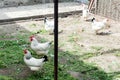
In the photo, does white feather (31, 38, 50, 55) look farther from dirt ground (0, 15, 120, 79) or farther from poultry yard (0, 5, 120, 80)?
dirt ground (0, 15, 120, 79)

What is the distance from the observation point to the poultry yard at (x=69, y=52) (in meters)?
5.59

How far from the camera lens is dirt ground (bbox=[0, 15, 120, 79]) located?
6430 millimetres

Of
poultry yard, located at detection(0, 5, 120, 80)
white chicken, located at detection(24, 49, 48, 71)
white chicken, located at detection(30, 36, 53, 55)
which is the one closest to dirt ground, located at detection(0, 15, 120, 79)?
poultry yard, located at detection(0, 5, 120, 80)

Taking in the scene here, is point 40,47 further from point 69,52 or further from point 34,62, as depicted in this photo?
point 69,52

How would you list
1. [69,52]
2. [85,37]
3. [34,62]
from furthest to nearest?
[85,37] < [69,52] < [34,62]

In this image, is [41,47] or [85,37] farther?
[85,37]

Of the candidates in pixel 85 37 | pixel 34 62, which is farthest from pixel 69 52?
pixel 34 62

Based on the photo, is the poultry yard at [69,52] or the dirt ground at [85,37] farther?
the dirt ground at [85,37]

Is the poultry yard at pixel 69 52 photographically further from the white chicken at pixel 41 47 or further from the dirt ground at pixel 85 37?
the white chicken at pixel 41 47

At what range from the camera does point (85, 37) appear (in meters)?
8.16

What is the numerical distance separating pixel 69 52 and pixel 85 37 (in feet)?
4.54

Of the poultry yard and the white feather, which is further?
the white feather

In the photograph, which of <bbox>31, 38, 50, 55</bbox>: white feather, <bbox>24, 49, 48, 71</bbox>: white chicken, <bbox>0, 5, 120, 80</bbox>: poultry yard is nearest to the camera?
Result: <bbox>24, 49, 48, 71</bbox>: white chicken

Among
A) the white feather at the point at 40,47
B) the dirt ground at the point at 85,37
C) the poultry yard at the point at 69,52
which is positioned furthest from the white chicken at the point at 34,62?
the dirt ground at the point at 85,37
